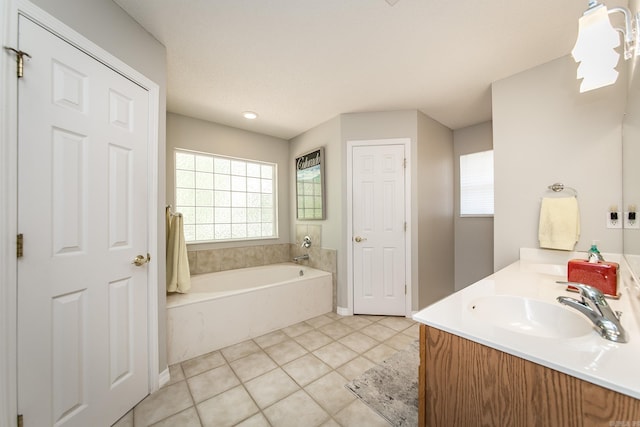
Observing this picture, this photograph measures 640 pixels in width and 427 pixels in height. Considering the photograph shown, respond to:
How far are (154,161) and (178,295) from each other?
125 cm

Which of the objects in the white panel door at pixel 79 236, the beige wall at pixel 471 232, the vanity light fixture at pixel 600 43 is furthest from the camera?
the beige wall at pixel 471 232

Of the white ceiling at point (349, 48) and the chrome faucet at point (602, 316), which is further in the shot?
the white ceiling at point (349, 48)

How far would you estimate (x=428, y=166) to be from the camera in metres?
2.89

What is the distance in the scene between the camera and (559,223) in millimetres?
1718

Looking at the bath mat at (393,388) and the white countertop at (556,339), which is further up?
the white countertop at (556,339)

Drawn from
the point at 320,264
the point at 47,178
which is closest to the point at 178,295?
the point at 47,178

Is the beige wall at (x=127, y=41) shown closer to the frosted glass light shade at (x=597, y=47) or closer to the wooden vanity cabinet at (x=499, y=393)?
the wooden vanity cabinet at (x=499, y=393)

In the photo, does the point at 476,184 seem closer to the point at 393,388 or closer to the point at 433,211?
the point at 433,211

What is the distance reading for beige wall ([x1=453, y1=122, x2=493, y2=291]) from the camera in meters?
3.03

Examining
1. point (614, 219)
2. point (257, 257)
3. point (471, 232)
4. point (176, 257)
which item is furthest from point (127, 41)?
point (471, 232)

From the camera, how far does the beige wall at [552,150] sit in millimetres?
1601

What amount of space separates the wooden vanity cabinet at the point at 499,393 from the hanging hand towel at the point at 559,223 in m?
1.49

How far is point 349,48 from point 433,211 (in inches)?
82.2

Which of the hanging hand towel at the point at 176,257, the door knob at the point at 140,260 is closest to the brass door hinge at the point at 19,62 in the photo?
the door knob at the point at 140,260
